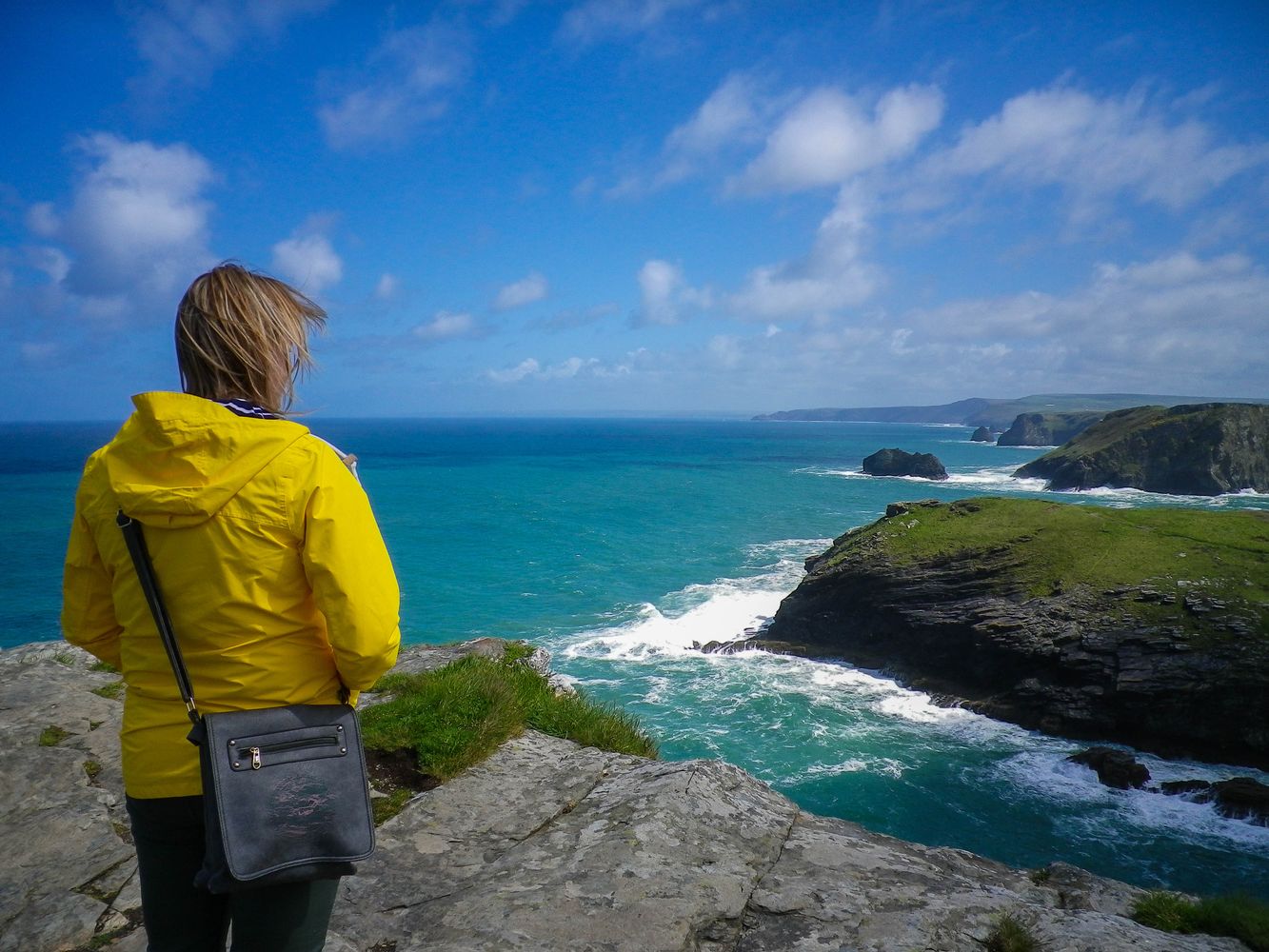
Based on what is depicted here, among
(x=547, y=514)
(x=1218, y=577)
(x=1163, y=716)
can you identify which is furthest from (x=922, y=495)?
(x=1163, y=716)

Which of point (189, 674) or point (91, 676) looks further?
point (91, 676)

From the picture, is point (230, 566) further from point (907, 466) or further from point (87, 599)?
point (907, 466)

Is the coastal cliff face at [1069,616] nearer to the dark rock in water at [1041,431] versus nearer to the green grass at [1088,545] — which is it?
the green grass at [1088,545]

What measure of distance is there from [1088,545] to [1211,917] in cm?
2932

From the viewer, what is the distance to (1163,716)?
2194cm

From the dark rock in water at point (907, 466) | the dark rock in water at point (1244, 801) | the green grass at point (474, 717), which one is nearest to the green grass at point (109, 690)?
the green grass at point (474, 717)

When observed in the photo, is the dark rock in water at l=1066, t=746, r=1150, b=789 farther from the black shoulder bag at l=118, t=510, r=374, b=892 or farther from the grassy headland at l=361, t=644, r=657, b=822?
the black shoulder bag at l=118, t=510, r=374, b=892

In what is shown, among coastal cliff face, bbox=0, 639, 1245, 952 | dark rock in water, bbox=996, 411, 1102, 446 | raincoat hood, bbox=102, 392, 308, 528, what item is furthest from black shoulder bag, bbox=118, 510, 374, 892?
dark rock in water, bbox=996, 411, 1102, 446

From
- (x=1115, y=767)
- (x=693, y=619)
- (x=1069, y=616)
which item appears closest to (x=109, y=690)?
(x=1115, y=767)

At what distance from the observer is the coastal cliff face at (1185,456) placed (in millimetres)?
77000

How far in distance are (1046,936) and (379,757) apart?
4.72 meters

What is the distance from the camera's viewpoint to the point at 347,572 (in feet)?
7.05

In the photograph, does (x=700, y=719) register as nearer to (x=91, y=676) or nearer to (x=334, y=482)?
(x=91, y=676)

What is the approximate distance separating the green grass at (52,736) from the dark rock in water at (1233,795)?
78.1ft
